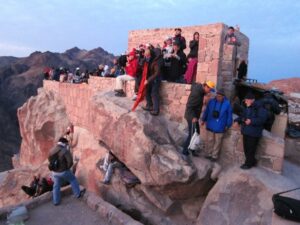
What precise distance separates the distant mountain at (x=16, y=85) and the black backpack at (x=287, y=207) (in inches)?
960

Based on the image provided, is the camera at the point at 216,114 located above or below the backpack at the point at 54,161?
above

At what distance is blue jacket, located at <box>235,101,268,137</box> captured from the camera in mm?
5527

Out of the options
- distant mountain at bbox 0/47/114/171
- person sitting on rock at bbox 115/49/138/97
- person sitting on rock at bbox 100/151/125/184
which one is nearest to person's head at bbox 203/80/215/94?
person sitting on rock at bbox 115/49/138/97

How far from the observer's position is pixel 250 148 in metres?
5.71

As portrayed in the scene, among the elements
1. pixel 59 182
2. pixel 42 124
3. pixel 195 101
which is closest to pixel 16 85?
pixel 42 124

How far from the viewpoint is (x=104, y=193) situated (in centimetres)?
736

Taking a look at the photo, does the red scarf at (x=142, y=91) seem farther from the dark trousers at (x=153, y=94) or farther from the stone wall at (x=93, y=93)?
the stone wall at (x=93, y=93)

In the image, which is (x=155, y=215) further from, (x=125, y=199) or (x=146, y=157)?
(x=146, y=157)

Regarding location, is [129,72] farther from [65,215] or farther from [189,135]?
[65,215]

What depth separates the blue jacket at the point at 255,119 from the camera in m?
5.53

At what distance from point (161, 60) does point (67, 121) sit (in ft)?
24.6

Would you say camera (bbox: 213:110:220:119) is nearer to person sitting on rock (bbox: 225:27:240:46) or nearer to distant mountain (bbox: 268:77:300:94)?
person sitting on rock (bbox: 225:27:240:46)

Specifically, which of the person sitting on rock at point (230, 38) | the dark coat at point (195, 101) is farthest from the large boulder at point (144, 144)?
the person sitting on rock at point (230, 38)

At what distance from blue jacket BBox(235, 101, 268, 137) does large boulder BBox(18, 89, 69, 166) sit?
9077 mm
